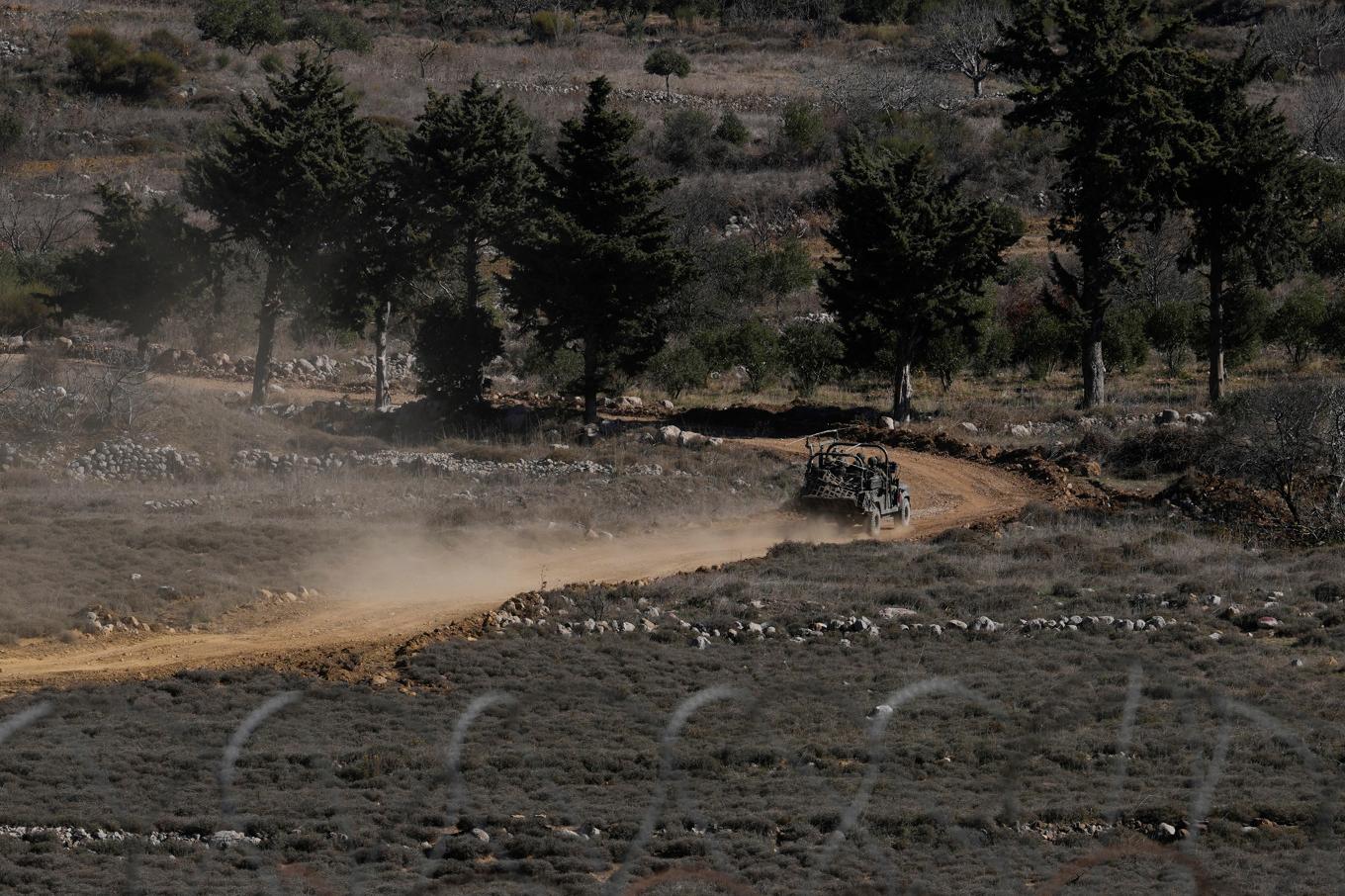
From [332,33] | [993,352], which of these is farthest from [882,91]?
[993,352]

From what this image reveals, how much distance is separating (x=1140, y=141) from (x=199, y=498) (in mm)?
28019

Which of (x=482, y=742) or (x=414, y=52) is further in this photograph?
(x=414, y=52)

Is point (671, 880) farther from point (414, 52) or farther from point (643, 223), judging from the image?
point (414, 52)

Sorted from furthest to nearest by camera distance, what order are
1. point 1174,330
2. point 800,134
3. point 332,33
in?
point 332,33, point 800,134, point 1174,330

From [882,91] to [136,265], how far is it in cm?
5288

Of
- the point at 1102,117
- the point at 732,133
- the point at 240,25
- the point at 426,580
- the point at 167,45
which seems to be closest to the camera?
Result: the point at 426,580

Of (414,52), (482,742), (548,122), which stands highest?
(414,52)

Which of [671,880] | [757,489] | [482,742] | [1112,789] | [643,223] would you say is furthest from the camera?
[643,223]

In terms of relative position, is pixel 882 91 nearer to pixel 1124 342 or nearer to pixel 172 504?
pixel 1124 342

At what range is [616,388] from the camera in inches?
1921

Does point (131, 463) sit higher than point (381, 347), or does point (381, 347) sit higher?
point (381, 347)

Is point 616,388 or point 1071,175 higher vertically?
point 1071,175

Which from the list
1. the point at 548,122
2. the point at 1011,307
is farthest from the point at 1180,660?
the point at 548,122

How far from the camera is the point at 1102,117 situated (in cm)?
4388
